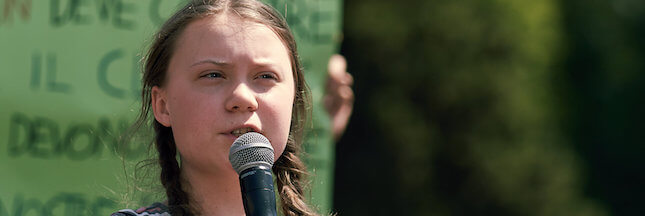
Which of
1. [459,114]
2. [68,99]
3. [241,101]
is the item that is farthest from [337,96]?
[459,114]

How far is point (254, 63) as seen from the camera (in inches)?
78.7

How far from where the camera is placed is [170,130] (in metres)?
2.21

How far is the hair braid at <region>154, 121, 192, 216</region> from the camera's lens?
2.08 metres

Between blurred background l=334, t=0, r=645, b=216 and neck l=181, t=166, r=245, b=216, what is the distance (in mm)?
5099

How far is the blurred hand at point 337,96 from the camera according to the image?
379cm

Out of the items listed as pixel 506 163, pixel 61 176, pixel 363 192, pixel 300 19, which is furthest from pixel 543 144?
pixel 61 176

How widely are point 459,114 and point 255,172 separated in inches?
225

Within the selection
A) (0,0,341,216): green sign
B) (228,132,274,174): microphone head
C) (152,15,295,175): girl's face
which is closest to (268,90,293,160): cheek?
(152,15,295,175): girl's face

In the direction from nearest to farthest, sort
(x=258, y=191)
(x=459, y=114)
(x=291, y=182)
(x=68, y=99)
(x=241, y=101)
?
(x=258, y=191), (x=241, y=101), (x=291, y=182), (x=68, y=99), (x=459, y=114)

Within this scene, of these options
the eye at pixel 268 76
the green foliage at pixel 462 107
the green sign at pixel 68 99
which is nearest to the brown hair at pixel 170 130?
the eye at pixel 268 76

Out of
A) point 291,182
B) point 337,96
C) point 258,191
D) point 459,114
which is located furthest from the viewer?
point 459,114

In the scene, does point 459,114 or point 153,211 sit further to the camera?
point 459,114

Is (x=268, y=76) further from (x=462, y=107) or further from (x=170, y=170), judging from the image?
(x=462, y=107)

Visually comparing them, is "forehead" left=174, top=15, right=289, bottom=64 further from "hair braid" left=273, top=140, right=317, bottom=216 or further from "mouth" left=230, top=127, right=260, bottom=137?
"hair braid" left=273, top=140, right=317, bottom=216
